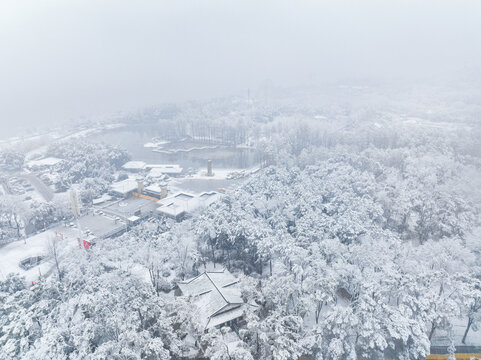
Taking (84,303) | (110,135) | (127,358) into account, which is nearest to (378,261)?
(127,358)

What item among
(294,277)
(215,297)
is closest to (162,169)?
(215,297)

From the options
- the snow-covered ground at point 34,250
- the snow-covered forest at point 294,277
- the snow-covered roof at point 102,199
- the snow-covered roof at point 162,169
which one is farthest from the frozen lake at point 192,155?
the snow-covered ground at point 34,250

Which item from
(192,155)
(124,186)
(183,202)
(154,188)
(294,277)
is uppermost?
(294,277)

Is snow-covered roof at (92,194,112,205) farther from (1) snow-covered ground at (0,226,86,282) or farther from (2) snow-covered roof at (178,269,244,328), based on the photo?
(2) snow-covered roof at (178,269,244,328)

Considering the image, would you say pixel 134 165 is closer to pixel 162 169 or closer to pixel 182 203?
pixel 162 169

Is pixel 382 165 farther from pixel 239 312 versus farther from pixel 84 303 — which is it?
pixel 84 303

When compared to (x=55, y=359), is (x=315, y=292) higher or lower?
lower
